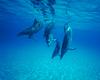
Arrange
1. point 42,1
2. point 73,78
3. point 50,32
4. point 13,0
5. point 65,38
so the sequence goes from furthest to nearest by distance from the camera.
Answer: point 13,0
point 73,78
point 42,1
point 50,32
point 65,38

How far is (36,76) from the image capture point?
62.5 feet

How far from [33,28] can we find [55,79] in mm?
14190

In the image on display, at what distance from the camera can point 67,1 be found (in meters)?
19.9

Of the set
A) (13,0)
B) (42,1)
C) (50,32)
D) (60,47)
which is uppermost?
(13,0)

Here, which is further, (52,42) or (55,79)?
(55,79)

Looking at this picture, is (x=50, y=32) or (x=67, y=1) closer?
(x=50, y=32)

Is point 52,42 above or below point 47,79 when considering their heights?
above

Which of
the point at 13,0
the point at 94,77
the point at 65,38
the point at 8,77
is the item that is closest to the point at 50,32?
the point at 65,38

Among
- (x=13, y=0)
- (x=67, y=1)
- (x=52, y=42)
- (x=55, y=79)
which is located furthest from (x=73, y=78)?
(x=52, y=42)

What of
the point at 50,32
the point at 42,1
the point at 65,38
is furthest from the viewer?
the point at 42,1

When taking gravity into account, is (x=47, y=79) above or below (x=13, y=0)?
below

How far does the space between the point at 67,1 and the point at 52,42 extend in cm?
1580

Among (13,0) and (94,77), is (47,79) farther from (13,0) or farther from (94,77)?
(13,0)

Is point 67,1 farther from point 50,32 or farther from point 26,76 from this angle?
point 50,32
